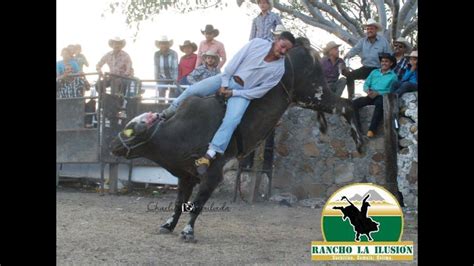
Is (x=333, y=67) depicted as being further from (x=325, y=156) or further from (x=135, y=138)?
(x=135, y=138)

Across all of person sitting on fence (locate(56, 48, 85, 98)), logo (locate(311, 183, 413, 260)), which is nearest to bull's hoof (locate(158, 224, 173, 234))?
logo (locate(311, 183, 413, 260))

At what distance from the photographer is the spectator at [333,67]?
9906mm

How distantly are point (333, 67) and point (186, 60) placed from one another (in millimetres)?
2148

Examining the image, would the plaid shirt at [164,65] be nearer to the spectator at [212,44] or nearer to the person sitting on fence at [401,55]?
the spectator at [212,44]

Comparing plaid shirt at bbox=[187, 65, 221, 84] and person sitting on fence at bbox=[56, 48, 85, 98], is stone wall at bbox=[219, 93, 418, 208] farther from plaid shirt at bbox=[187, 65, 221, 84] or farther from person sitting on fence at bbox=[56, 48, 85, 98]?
person sitting on fence at bbox=[56, 48, 85, 98]

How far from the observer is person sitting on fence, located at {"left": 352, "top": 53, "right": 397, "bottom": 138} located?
9.37 metres

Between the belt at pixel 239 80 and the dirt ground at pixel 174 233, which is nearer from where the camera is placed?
the dirt ground at pixel 174 233

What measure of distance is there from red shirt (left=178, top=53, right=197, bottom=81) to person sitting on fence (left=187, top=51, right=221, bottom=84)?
1130 mm

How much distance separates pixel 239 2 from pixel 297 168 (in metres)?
2.89

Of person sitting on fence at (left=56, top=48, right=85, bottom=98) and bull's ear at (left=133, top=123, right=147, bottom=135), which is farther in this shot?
person sitting on fence at (left=56, top=48, right=85, bottom=98)

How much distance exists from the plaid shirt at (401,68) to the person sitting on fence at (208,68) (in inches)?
93.9

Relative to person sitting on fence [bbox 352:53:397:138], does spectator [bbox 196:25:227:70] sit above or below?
above

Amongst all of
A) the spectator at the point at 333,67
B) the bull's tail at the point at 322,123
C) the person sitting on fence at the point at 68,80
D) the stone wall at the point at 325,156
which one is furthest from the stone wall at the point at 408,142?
the person sitting on fence at the point at 68,80
